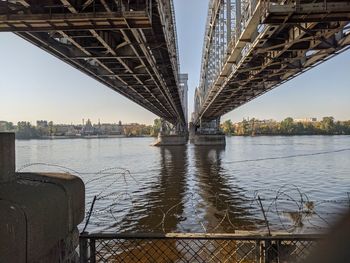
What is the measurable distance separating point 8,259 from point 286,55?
2354 cm

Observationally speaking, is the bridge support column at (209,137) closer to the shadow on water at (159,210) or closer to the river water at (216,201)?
the river water at (216,201)

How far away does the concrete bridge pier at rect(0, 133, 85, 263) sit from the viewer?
3.19 meters

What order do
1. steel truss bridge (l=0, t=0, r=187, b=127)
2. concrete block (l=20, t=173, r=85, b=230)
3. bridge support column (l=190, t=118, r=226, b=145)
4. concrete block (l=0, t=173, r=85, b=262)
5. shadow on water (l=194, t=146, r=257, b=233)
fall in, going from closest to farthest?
concrete block (l=0, t=173, r=85, b=262) < concrete block (l=20, t=173, r=85, b=230) < steel truss bridge (l=0, t=0, r=187, b=127) < shadow on water (l=194, t=146, r=257, b=233) < bridge support column (l=190, t=118, r=226, b=145)

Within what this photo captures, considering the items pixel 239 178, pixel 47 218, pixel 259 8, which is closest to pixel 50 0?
pixel 259 8

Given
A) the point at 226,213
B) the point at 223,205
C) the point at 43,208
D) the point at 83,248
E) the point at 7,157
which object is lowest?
the point at 223,205

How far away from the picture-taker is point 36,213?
11.5ft

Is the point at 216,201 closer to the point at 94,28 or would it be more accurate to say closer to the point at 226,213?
the point at 226,213

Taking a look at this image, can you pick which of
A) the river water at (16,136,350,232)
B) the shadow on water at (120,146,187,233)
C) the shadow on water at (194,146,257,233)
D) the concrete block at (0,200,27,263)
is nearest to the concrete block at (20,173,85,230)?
the concrete block at (0,200,27,263)

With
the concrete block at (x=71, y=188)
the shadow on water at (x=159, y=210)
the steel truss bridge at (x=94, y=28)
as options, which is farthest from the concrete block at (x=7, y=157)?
the shadow on water at (x=159, y=210)

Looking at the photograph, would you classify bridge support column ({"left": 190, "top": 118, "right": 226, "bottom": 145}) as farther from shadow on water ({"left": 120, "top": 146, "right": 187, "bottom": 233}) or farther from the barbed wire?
the barbed wire

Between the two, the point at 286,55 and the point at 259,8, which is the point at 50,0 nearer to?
the point at 259,8

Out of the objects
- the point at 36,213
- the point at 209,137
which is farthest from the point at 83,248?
the point at 209,137

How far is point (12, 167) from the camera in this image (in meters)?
4.06

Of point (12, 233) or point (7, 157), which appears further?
point (7, 157)
